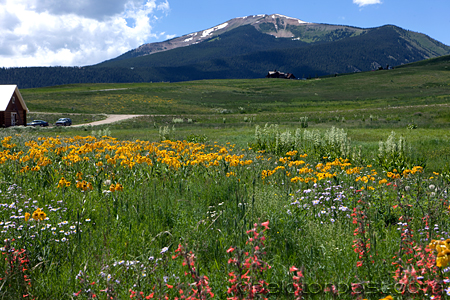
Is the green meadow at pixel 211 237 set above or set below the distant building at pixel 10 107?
below

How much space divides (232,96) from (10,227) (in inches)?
3497

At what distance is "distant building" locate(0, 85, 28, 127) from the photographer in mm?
41281

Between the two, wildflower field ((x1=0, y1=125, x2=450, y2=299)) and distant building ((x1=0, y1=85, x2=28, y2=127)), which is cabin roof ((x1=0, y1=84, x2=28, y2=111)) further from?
wildflower field ((x1=0, y1=125, x2=450, y2=299))

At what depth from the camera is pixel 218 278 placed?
3.22m

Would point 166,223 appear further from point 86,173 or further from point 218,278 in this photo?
point 86,173

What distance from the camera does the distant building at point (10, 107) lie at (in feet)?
135

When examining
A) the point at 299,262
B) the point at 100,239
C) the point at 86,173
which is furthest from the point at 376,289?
the point at 86,173

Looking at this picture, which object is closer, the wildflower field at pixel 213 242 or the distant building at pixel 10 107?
the wildflower field at pixel 213 242

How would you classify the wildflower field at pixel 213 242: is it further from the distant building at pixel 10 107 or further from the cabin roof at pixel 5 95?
the cabin roof at pixel 5 95

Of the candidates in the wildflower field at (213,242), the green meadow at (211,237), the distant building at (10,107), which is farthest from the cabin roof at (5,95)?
the wildflower field at (213,242)

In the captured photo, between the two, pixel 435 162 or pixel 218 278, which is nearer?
pixel 218 278

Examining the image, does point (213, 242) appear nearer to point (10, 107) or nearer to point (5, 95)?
point (10, 107)

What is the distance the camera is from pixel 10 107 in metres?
42.6

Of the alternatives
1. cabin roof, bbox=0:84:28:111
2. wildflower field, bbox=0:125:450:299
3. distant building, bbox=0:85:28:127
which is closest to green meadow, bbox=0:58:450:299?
wildflower field, bbox=0:125:450:299
